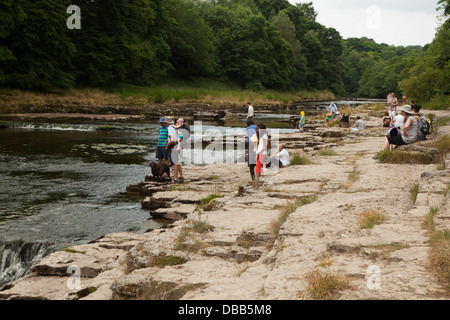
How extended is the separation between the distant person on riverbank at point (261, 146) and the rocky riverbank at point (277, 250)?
5.72 feet

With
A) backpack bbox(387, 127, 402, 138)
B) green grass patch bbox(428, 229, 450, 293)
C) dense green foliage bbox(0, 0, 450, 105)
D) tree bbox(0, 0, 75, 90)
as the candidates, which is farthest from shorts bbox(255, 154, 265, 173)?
tree bbox(0, 0, 75, 90)

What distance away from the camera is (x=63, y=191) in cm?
1189

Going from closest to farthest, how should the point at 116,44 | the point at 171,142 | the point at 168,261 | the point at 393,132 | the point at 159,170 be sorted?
1. the point at 168,261
2. the point at 393,132
3. the point at 171,142
4. the point at 159,170
5. the point at 116,44

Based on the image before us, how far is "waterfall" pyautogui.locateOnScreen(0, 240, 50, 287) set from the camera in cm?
734

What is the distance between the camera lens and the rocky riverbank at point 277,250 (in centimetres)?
409

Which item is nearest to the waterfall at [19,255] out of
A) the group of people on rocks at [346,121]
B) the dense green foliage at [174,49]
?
the group of people on rocks at [346,121]

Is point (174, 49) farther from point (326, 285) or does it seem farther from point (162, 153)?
point (326, 285)

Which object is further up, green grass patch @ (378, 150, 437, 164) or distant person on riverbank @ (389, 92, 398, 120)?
distant person on riverbank @ (389, 92, 398, 120)

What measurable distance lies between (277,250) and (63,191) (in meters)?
8.34

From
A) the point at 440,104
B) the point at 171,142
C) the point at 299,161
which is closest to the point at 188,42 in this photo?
the point at 440,104

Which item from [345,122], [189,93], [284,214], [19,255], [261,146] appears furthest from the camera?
[189,93]

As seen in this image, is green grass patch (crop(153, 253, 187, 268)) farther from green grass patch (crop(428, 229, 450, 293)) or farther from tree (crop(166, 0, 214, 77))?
tree (crop(166, 0, 214, 77))

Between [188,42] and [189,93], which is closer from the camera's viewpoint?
[189,93]

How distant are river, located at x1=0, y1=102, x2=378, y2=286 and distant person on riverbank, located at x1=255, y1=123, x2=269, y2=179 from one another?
130 inches
